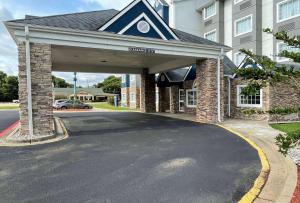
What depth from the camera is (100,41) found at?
1080 centimetres

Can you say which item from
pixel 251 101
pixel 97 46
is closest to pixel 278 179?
pixel 97 46

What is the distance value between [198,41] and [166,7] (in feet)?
54.3

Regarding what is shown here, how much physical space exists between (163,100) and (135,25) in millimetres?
13552

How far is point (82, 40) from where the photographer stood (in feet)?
34.4

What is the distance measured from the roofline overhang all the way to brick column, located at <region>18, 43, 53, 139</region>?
447 millimetres

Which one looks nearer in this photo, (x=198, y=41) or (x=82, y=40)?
(x=82, y=40)

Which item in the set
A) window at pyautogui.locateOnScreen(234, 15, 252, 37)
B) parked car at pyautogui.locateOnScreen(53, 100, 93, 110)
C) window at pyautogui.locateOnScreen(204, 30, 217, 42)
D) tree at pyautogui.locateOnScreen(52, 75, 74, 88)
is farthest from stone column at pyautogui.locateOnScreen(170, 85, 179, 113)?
tree at pyautogui.locateOnScreen(52, 75, 74, 88)

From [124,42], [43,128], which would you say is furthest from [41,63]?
[124,42]

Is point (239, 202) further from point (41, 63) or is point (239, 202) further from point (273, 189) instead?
point (41, 63)

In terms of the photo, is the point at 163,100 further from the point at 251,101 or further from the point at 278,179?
the point at 278,179

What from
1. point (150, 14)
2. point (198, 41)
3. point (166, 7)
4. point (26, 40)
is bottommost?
point (26, 40)

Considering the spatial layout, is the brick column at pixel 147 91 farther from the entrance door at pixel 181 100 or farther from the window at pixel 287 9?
the window at pixel 287 9

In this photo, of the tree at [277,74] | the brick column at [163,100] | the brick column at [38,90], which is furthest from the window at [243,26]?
the tree at [277,74]

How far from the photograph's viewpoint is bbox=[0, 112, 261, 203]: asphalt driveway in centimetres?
417
